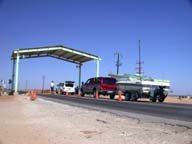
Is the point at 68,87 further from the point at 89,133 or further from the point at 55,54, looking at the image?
the point at 89,133

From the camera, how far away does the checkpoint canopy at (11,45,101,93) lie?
47219 millimetres

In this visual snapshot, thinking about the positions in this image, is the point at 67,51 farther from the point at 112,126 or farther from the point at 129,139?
the point at 129,139

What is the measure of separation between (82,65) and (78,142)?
46501mm

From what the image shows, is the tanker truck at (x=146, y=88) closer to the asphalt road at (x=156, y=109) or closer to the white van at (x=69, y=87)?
the asphalt road at (x=156, y=109)

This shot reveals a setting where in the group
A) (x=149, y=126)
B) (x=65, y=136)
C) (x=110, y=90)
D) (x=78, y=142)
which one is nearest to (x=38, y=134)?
(x=65, y=136)

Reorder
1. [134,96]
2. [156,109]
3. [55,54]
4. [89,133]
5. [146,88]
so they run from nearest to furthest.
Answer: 1. [89,133]
2. [156,109]
3. [146,88]
4. [134,96]
5. [55,54]

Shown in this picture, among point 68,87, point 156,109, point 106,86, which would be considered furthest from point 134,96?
point 68,87

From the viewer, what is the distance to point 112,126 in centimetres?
1391

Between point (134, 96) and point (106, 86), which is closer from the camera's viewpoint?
point (134, 96)

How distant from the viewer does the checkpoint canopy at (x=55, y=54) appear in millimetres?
47219

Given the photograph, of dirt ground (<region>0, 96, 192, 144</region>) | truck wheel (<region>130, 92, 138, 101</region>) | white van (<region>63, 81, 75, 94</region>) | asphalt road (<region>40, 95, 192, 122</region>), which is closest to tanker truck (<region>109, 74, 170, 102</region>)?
truck wheel (<region>130, 92, 138, 101</region>)

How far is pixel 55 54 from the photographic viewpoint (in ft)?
176

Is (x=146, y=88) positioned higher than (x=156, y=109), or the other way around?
(x=146, y=88)

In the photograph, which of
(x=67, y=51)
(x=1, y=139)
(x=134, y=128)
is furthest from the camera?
(x=67, y=51)
